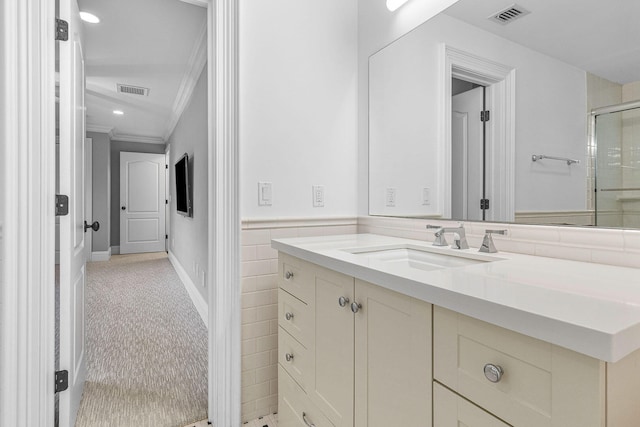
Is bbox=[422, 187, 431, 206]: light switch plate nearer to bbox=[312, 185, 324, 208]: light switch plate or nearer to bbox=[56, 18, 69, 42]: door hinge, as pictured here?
bbox=[312, 185, 324, 208]: light switch plate

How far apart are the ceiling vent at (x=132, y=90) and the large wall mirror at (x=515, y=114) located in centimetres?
345

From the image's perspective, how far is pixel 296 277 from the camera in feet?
4.34

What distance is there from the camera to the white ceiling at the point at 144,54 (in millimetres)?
2426

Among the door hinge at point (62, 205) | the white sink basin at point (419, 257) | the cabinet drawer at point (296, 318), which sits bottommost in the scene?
the cabinet drawer at point (296, 318)

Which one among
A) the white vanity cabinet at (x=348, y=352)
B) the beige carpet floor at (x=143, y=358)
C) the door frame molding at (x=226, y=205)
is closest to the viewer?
the white vanity cabinet at (x=348, y=352)

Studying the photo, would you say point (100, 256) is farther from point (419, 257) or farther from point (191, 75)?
point (419, 257)

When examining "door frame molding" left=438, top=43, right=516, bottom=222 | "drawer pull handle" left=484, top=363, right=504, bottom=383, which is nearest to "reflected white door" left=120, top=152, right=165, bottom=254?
"door frame molding" left=438, top=43, right=516, bottom=222

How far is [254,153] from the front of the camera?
1649 mm

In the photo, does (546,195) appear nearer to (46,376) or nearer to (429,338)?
(429,338)

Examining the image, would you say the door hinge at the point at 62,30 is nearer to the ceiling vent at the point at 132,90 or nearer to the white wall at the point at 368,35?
the white wall at the point at 368,35

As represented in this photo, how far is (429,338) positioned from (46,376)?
155 cm

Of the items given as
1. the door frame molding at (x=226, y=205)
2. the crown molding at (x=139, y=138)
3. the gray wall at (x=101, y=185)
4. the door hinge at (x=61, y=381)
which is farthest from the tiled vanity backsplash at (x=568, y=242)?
the crown molding at (x=139, y=138)

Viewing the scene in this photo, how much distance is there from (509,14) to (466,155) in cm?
55

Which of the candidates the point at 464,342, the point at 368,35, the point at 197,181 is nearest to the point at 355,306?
the point at 464,342
